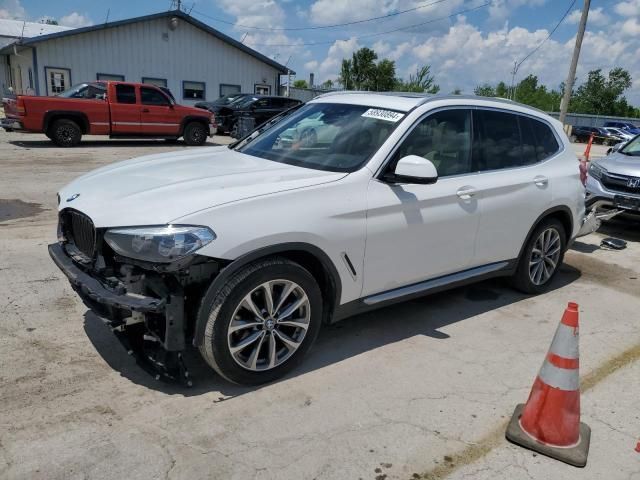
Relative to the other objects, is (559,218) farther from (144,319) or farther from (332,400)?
(144,319)

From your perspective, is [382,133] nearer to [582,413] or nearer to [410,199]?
[410,199]

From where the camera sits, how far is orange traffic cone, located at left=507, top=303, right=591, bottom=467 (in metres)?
2.96

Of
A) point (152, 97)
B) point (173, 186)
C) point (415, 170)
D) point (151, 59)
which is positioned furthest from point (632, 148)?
point (151, 59)

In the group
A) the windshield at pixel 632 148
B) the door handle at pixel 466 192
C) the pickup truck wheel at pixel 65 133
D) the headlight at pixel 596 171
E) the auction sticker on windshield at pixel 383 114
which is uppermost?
the auction sticker on windshield at pixel 383 114

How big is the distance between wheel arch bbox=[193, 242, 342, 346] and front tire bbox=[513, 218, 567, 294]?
7.59ft

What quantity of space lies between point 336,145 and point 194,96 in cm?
2712

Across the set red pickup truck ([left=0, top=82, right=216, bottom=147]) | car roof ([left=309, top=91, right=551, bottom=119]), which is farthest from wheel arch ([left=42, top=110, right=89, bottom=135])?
car roof ([left=309, top=91, right=551, bottom=119])

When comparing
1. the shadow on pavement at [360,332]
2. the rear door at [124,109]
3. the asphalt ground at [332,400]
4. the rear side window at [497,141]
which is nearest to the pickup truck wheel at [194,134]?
the rear door at [124,109]

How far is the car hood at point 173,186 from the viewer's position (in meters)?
3.07

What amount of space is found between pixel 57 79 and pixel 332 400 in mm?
26905

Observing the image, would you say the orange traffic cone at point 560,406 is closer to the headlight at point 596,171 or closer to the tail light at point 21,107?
the headlight at point 596,171

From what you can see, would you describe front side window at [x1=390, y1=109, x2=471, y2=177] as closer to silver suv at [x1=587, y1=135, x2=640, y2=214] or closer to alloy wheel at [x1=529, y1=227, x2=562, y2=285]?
alloy wheel at [x1=529, y1=227, x2=562, y2=285]

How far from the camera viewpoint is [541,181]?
491 centimetres

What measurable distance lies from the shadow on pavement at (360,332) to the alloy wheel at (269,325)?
215 mm
